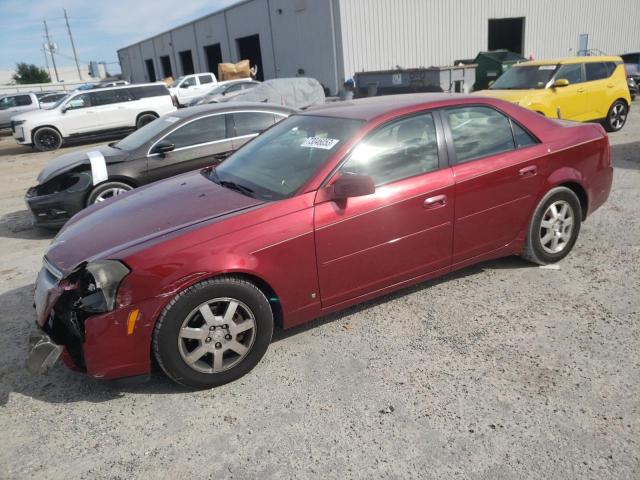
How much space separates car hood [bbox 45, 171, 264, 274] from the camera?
313 centimetres

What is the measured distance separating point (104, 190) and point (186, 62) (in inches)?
1622

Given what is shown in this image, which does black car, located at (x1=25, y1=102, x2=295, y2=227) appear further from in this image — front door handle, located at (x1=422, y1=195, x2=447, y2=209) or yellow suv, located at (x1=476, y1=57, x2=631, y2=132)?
yellow suv, located at (x1=476, y1=57, x2=631, y2=132)

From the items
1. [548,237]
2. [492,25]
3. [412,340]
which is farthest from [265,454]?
[492,25]

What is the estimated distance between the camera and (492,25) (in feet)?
95.2

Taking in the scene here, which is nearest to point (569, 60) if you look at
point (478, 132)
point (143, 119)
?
point (478, 132)

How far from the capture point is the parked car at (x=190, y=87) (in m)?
25.3

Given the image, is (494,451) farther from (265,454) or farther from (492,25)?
(492,25)

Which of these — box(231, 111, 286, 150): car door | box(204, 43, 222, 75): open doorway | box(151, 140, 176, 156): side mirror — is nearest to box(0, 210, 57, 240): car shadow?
box(151, 140, 176, 156): side mirror

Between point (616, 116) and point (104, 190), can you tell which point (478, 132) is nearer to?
point (104, 190)

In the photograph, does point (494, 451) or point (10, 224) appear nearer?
point (494, 451)

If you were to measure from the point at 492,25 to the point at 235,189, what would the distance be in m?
29.9

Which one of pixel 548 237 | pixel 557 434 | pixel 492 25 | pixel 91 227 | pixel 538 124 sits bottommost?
pixel 557 434

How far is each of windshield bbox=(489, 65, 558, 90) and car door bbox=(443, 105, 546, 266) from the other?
6709 mm

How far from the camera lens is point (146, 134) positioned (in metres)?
6.95
